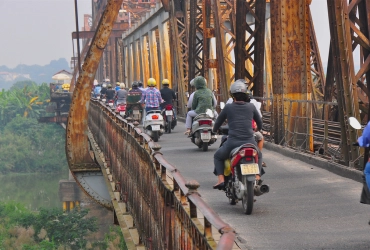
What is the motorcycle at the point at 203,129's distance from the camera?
53.9 feet

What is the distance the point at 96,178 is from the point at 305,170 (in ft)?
22.0

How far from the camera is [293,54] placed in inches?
633

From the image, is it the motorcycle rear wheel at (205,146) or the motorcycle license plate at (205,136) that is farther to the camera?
the motorcycle rear wheel at (205,146)

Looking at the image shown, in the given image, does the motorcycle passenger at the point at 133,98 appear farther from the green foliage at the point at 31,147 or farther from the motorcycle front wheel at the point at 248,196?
the green foliage at the point at 31,147

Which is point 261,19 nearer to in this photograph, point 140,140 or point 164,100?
point 164,100

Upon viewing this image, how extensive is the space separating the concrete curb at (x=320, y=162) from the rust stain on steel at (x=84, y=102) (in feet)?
13.2

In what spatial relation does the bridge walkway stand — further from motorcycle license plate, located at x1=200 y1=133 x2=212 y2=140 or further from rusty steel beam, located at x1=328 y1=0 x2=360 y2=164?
motorcycle license plate, located at x1=200 y1=133 x2=212 y2=140

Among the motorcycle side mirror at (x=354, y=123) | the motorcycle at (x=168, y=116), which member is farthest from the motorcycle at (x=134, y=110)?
the motorcycle side mirror at (x=354, y=123)

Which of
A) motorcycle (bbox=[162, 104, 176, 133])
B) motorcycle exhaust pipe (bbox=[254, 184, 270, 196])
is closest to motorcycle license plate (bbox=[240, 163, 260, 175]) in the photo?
motorcycle exhaust pipe (bbox=[254, 184, 270, 196])

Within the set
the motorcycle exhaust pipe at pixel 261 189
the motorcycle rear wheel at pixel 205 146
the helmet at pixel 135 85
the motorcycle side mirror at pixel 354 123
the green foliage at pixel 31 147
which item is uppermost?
the motorcycle side mirror at pixel 354 123

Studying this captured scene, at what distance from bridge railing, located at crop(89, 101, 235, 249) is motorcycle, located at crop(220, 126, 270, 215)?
Result: 2.25 ft

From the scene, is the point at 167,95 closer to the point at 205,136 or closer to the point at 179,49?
the point at 205,136

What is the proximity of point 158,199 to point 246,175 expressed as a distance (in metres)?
1.49

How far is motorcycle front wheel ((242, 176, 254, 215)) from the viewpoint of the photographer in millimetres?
8805
